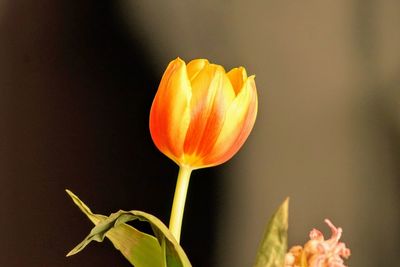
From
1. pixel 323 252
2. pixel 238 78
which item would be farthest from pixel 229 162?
pixel 323 252

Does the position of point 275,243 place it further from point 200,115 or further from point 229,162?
point 229,162

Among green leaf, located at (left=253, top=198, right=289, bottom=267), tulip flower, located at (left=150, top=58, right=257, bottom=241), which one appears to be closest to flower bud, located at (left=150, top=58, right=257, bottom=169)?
tulip flower, located at (left=150, top=58, right=257, bottom=241)

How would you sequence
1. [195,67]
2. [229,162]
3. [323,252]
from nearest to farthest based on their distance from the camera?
1. [323,252]
2. [195,67]
3. [229,162]

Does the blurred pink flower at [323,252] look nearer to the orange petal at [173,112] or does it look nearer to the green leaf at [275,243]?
the green leaf at [275,243]

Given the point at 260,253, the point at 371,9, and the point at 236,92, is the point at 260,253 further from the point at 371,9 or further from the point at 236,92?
the point at 371,9

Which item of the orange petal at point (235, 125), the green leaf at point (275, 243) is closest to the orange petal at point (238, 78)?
the orange petal at point (235, 125)

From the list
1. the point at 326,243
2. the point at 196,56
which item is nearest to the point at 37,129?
the point at 196,56

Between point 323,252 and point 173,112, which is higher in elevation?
point 173,112

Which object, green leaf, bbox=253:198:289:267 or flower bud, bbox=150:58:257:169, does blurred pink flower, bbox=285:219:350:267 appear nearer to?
green leaf, bbox=253:198:289:267
